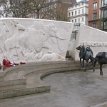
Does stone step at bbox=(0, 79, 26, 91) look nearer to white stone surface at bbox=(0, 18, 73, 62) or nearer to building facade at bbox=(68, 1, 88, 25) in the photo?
white stone surface at bbox=(0, 18, 73, 62)

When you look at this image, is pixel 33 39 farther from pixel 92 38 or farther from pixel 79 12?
pixel 79 12

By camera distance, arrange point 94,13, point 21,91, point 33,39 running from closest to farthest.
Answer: point 21,91, point 33,39, point 94,13

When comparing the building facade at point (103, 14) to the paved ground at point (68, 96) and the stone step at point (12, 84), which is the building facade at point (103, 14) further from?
the stone step at point (12, 84)

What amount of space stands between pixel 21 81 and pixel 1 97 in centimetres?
160

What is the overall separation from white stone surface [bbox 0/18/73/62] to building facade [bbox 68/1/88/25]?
5602 cm

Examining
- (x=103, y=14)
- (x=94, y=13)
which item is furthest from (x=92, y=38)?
(x=94, y=13)

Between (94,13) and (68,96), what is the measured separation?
61.2m

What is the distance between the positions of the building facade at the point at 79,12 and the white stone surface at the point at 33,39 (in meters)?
56.0

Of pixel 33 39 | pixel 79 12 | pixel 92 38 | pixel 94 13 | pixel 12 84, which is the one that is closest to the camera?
pixel 12 84

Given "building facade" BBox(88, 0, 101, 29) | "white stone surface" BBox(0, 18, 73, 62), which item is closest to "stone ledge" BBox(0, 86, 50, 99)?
"white stone surface" BBox(0, 18, 73, 62)

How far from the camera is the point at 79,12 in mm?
79375

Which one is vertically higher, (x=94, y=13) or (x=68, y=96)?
(x=94, y=13)

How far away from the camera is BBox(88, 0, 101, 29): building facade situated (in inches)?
2672

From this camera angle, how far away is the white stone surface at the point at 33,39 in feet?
63.1
